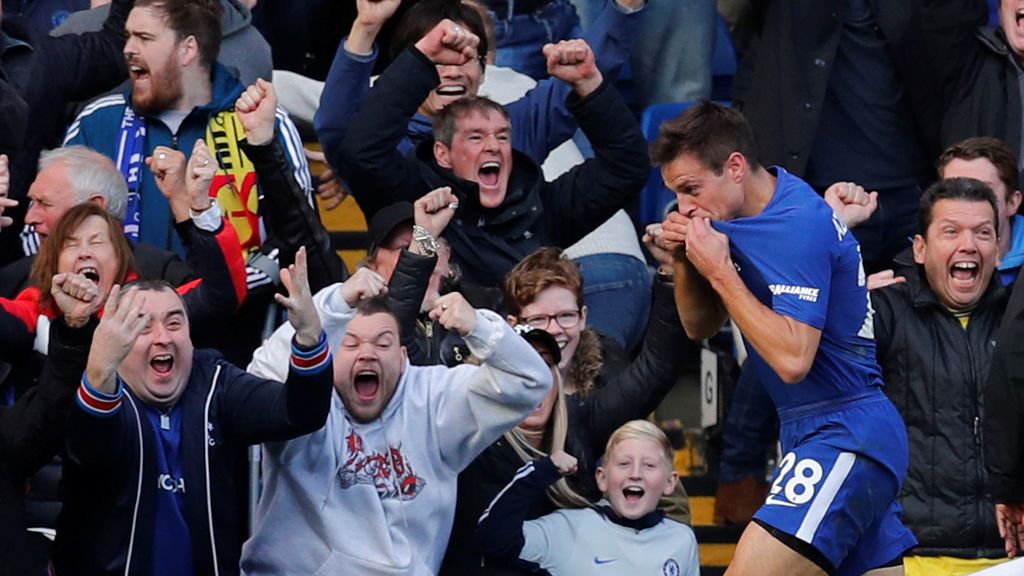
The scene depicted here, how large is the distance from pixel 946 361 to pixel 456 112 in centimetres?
208

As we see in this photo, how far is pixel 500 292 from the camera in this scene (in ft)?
27.5

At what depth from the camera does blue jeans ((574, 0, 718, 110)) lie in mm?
10195

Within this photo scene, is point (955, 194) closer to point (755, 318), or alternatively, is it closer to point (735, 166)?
point (735, 166)

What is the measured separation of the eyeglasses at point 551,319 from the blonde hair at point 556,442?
0.88ft

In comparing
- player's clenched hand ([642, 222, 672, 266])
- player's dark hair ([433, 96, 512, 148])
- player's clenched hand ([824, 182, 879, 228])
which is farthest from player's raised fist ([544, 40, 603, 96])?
player's clenched hand ([824, 182, 879, 228])

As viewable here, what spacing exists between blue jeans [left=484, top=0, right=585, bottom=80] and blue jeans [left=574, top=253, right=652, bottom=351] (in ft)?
4.37

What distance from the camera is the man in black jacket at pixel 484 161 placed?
335 inches

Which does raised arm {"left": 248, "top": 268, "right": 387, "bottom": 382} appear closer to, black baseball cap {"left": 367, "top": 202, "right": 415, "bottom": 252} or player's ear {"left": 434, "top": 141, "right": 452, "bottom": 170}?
black baseball cap {"left": 367, "top": 202, "right": 415, "bottom": 252}

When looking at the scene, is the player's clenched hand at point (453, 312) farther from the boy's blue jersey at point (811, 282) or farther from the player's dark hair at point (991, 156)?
the player's dark hair at point (991, 156)

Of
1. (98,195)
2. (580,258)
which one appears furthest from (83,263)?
(580,258)

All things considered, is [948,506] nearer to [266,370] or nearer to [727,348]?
[727,348]

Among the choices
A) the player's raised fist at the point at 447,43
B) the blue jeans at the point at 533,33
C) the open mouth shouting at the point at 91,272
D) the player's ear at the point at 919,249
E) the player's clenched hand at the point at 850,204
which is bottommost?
the open mouth shouting at the point at 91,272

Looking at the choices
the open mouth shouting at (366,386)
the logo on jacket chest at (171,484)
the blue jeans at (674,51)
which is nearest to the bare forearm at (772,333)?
the open mouth shouting at (366,386)

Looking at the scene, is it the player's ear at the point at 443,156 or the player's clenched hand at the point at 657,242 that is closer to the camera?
the player's clenched hand at the point at 657,242
